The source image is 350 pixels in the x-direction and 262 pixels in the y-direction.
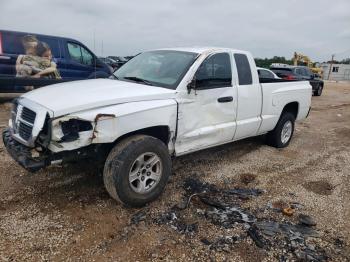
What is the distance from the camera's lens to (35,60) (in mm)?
9555

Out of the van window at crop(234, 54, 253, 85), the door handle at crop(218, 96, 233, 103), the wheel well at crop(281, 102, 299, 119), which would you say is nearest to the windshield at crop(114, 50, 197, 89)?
the door handle at crop(218, 96, 233, 103)

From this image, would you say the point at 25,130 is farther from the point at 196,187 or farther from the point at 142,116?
the point at 196,187

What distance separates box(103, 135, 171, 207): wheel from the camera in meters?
3.43

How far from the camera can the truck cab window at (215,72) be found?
432cm

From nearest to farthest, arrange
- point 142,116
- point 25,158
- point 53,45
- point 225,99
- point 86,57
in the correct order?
point 25,158 < point 142,116 < point 225,99 < point 53,45 < point 86,57

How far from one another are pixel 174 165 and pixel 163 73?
4.84 feet

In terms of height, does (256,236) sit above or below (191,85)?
below

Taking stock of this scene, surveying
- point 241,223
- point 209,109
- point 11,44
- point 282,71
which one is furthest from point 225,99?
point 282,71

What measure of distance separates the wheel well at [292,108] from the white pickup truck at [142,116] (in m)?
1.22

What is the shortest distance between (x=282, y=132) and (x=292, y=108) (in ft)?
1.88

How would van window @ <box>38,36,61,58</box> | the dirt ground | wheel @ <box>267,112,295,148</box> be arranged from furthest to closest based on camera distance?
1. van window @ <box>38,36,61,58</box>
2. wheel @ <box>267,112,295,148</box>
3. the dirt ground

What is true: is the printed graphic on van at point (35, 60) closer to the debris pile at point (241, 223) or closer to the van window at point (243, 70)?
the van window at point (243, 70)

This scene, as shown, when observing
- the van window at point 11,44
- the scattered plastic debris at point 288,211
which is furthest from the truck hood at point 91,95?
the van window at point 11,44

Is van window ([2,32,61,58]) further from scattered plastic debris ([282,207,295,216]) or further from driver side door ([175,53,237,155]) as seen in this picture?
scattered plastic debris ([282,207,295,216])
